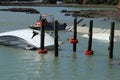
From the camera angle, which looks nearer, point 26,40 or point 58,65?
point 58,65

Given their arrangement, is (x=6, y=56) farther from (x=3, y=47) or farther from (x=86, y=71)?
(x=86, y=71)

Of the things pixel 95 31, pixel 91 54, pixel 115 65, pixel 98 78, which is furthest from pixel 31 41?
pixel 95 31

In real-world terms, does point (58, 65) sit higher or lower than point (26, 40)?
lower

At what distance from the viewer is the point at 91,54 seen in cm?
3203

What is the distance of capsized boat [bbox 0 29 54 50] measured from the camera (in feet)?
115

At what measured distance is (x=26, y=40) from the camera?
117 ft

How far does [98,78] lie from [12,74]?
4657 mm

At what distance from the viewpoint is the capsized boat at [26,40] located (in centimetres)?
3507

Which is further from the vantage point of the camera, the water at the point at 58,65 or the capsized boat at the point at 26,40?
the capsized boat at the point at 26,40

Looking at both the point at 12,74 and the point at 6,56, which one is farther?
the point at 6,56

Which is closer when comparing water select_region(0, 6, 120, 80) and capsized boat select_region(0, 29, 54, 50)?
water select_region(0, 6, 120, 80)

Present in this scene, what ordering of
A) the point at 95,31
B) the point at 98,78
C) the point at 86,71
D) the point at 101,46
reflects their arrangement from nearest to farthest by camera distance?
the point at 98,78, the point at 86,71, the point at 101,46, the point at 95,31

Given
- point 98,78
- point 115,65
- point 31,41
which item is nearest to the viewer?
point 98,78

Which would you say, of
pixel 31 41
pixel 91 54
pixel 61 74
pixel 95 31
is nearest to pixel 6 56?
pixel 31 41
